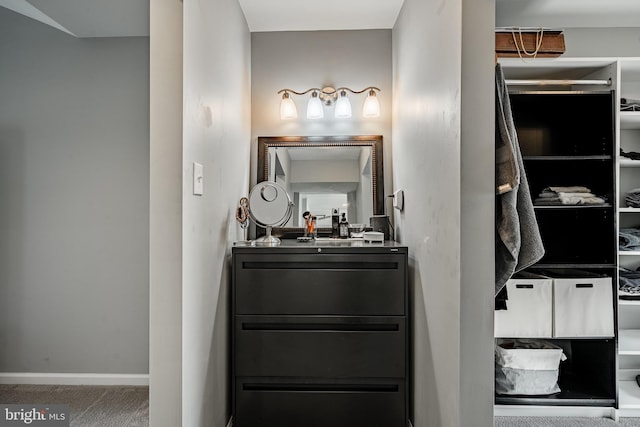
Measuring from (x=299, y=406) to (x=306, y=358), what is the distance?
0.25 meters

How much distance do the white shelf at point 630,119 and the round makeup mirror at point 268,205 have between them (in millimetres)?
2019

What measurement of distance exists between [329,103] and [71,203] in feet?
6.10

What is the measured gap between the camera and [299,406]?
7.00ft

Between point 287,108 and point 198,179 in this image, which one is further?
point 287,108

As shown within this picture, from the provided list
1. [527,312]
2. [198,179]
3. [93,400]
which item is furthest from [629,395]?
[93,400]

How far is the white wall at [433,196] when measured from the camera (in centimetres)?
154

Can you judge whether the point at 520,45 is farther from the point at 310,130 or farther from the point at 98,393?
the point at 98,393

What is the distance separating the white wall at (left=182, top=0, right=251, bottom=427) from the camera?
160cm

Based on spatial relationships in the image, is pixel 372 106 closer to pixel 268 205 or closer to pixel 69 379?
pixel 268 205

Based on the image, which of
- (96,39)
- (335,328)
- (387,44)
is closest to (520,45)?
(387,44)

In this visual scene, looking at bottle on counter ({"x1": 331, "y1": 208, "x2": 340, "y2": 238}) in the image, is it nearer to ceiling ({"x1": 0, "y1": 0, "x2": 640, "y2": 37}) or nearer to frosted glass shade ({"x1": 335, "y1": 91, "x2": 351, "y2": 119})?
frosted glass shade ({"x1": 335, "y1": 91, "x2": 351, "y2": 119})

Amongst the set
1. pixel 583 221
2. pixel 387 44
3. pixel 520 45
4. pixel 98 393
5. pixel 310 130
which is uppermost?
pixel 387 44

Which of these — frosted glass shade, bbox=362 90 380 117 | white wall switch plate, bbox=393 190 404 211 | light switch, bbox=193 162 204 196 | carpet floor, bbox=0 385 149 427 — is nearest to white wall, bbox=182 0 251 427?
light switch, bbox=193 162 204 196

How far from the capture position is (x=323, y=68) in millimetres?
2885
